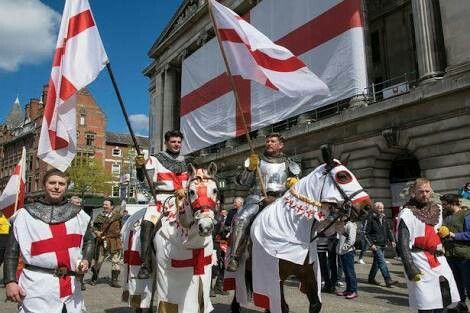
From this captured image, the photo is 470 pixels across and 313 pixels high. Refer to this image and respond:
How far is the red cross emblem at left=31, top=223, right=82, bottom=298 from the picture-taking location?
416cm

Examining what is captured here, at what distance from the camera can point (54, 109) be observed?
20.2 feet

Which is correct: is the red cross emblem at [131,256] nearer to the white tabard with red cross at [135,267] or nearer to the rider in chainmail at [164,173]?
the white tabard with red cross at [135,267]

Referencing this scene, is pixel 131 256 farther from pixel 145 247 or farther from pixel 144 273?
pixel 145 247

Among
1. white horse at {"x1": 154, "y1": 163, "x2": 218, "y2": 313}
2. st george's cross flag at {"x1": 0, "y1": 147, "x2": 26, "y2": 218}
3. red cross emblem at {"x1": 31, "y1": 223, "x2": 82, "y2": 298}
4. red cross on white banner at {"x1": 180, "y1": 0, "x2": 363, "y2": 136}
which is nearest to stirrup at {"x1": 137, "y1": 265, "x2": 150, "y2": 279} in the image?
white horse at {"x1": 154, "y1": 163, "x2": 218, "y2": 313}

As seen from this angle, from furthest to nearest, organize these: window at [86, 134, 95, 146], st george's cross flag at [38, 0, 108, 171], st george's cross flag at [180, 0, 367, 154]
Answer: window at [86, 134, 95, 146], st george's cross flag at [180, 0, 367, 154], st george's cross flag at [38, 0, 108, 171]

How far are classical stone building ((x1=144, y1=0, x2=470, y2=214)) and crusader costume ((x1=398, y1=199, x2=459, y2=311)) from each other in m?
6.94

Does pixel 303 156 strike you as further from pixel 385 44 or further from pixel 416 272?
pixel 416 272

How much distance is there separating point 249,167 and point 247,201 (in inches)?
24.0

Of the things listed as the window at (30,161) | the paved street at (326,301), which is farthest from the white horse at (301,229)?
the window at (30,161)

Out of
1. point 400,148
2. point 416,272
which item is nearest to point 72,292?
point 416,272

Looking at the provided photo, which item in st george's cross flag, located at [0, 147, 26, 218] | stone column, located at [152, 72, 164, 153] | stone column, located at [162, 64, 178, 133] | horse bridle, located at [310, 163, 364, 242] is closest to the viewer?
horse bridle, located at [310, 163, 364, 242]

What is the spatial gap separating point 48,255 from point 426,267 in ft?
13.7

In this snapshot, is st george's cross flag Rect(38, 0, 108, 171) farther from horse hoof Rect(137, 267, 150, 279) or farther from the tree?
the tree

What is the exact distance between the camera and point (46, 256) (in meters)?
4.16
